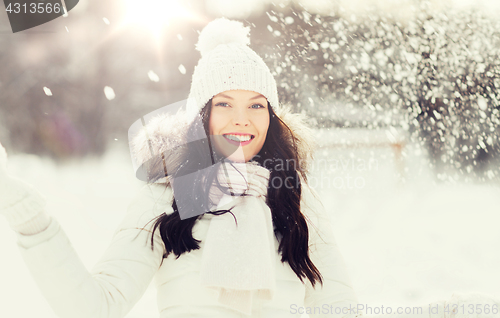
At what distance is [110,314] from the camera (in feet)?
3.50

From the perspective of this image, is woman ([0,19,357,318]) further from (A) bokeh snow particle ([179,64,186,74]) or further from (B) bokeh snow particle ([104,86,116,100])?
(B) bokeh snow particle ([104,86,116,100])

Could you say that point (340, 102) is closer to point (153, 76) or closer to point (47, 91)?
point (153, 76)

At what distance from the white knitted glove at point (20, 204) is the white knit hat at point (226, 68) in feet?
3.03

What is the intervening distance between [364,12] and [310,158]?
4.72 metres

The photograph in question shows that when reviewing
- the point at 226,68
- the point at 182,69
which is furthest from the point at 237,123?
the point at 182,69

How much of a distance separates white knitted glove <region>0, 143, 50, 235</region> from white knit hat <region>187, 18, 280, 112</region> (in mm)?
924

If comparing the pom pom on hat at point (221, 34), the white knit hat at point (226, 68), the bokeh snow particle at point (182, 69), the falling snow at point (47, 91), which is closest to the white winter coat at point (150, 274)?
the white knit hat at point (226, 68)

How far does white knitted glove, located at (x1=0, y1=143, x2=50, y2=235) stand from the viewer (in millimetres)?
861

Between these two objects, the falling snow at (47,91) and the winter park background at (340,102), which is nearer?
the winter park background at (340,102)

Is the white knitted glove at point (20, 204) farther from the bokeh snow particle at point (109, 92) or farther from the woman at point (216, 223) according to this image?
the bokeh snow particle at point (109, 92)

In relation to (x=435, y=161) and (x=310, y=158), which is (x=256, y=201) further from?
(x=435, y=161)

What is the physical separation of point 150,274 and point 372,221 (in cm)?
441

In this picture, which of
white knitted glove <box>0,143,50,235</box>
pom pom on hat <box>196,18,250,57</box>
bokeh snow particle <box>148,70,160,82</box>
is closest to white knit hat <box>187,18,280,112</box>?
pom pom on hat <box>196,18,250,57</box>

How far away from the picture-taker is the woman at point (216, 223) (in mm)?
958
